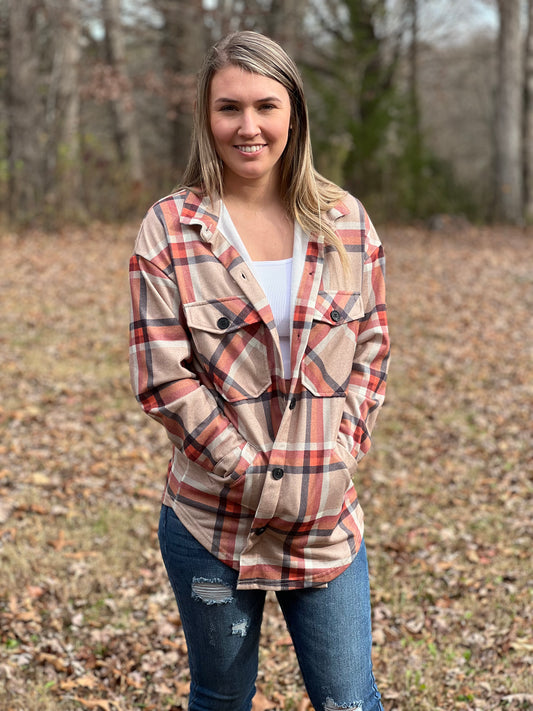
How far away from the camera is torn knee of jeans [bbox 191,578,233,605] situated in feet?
6.55

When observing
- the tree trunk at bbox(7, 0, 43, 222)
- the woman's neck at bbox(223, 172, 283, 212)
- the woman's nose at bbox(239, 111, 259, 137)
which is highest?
the tree trunk at bbox(7, 0, 43, 222)

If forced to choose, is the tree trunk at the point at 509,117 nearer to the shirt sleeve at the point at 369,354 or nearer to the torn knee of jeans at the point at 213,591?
the shirt sleeve at the point at 369,354

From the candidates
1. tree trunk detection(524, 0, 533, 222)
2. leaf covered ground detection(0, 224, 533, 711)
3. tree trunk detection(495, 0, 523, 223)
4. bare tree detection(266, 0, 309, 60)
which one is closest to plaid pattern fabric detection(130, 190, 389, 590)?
leaf covered ground detection(0, 224, 533, 711)

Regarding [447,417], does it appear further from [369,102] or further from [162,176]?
[369,102]

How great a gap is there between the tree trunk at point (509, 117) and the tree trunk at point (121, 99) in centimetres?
836

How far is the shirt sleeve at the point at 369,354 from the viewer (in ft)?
6.81

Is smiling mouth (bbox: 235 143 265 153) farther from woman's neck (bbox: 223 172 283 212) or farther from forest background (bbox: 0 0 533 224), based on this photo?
forest background (bbox: 0 0 533 224)

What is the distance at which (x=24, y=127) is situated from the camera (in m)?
14.2

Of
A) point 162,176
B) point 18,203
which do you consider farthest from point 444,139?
point 18,203

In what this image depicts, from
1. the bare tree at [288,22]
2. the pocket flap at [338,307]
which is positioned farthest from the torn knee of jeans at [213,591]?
the bare tree at [288,22]

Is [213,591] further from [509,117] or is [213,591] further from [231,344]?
[509,117]

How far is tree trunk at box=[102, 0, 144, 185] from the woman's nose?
14.0 meters

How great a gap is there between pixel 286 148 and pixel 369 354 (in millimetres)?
614

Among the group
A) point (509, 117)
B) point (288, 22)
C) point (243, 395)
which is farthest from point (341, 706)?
point (509, 117)
